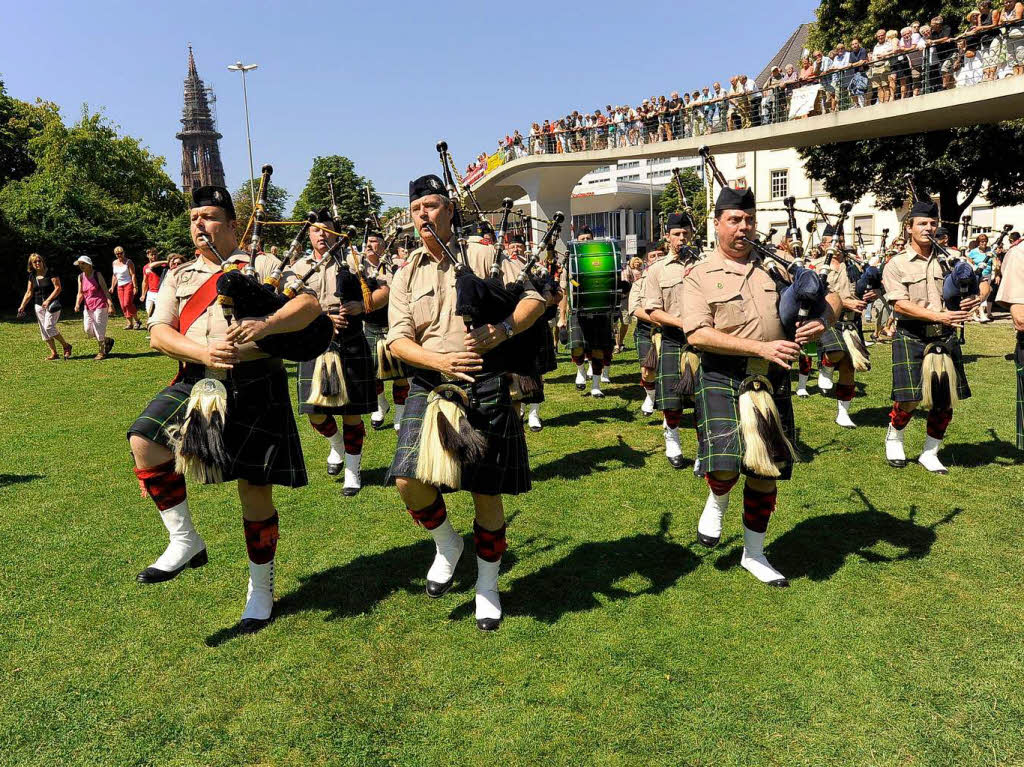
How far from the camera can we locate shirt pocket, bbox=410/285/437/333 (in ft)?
11.5

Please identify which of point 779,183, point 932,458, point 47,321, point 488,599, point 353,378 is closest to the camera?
point 488,599

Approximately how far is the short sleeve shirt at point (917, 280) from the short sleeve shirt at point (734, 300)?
2.39 metres

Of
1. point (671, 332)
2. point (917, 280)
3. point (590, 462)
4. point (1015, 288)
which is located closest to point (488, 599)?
point (590, 462)

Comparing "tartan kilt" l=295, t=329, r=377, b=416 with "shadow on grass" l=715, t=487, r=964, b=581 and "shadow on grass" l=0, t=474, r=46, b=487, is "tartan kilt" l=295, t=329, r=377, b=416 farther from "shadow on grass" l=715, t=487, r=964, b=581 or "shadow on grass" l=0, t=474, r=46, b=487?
"shadow on grass" l=715, t=487, r=964, b=581

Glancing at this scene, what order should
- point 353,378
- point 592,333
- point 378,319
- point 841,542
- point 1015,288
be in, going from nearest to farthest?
point 841,542 → point 1015,288 → point 353,378 → point 378,319 → point 592,333

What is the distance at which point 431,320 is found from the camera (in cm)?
350

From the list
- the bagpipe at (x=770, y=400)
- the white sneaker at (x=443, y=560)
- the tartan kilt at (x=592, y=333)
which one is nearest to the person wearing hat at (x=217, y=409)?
the white sneaker at (x=443, y=560)

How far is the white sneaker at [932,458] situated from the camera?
18.9 ft

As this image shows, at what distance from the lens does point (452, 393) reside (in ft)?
11.2

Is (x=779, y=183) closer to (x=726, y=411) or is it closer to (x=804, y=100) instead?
(x=804, y=100)

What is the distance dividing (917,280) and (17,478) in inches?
287

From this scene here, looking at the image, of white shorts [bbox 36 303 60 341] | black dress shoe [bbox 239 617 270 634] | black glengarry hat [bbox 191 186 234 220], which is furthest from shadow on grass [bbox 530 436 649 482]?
white shorts [bbox 36 303 60 341]

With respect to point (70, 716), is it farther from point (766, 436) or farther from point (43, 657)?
point (766, 436)

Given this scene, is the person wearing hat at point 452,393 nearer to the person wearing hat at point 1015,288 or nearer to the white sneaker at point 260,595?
the white sneaker at point 260,595
